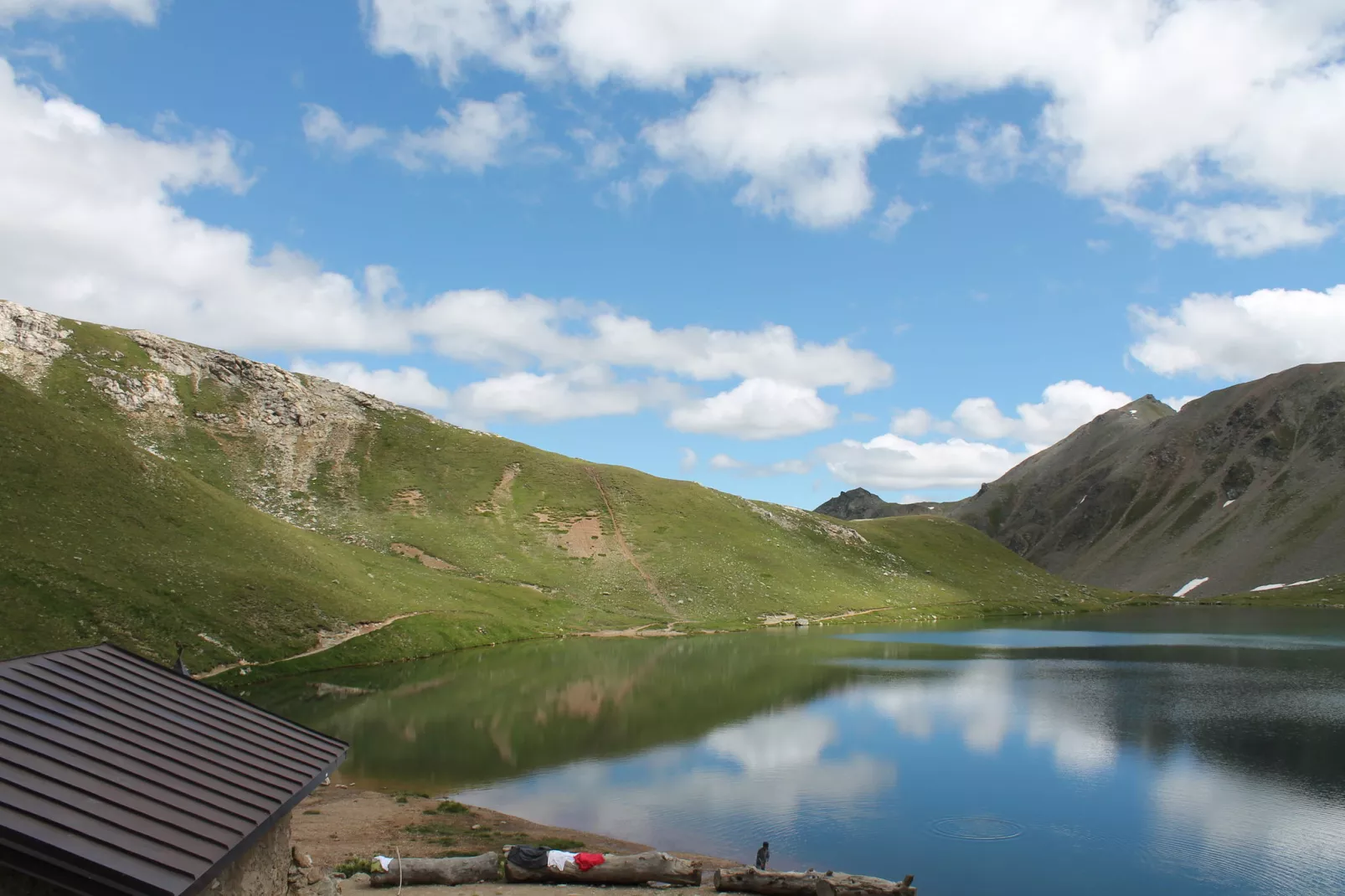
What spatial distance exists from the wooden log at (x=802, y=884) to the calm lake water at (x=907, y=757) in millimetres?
4043

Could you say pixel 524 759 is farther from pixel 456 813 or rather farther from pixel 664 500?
pixel 664 500

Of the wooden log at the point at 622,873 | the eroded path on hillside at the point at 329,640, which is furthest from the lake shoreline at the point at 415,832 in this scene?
the eroded path on hillside at the point at 329,640

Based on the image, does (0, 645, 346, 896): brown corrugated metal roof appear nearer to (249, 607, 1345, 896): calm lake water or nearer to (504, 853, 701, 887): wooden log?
(504, 853, 701, 887): wooden log

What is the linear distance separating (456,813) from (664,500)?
114 m

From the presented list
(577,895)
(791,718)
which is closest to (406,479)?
(791,718)

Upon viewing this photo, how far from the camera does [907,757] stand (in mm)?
40438

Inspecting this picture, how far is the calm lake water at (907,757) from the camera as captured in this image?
27.4 metres

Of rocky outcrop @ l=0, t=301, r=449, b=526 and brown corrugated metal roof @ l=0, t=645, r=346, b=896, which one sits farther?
rocky outcrop @ l=0, t=301, r=449, b=526

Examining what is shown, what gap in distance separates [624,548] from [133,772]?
113760 mm

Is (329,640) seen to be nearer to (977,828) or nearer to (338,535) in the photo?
(338,535)

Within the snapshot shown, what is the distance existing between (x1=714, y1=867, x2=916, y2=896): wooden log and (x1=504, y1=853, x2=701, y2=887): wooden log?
3.52 ft

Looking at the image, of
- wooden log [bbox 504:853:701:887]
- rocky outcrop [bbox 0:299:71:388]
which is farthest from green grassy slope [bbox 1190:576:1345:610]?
rocky outcrop [bbox 0:299:71:388]

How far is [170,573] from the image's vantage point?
203 feet

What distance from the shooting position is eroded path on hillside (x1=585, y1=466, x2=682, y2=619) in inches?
4360
